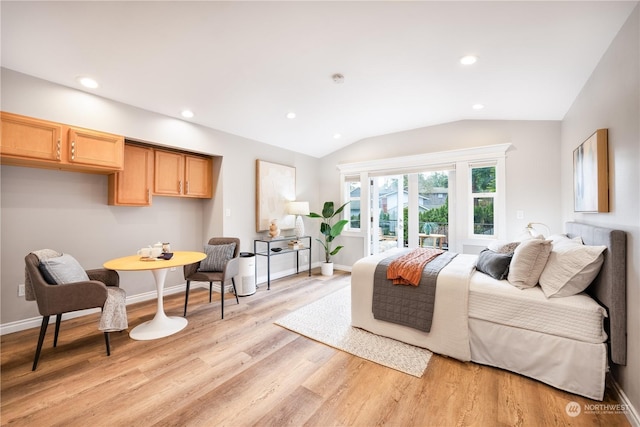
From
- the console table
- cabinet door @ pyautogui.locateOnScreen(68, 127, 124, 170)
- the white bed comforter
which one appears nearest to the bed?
the white bed comforter

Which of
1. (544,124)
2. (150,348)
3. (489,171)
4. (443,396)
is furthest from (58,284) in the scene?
(544,124)

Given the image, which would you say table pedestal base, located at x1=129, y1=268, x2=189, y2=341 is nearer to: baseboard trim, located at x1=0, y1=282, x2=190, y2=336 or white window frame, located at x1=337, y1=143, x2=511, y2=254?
baseboard trim, located at x1=0, y1=282, x2=190, y2=336

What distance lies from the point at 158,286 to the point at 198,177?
5.96ft

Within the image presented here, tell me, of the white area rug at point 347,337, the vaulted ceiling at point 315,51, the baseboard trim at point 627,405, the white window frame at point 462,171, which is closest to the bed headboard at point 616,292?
the baseboard trim at point 627,405

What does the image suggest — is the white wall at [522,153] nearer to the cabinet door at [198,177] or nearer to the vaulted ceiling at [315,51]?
the vaulted ceiling at [315,51]

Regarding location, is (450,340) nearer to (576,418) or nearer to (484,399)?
(484,399)

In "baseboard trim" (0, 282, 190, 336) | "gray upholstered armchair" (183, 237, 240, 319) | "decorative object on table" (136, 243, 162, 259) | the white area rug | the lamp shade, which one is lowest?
the white area rug

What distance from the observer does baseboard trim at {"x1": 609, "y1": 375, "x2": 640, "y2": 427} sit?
4.84 feet

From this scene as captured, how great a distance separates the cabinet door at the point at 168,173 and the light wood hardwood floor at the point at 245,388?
185 centimetres

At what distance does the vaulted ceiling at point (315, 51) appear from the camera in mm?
1785

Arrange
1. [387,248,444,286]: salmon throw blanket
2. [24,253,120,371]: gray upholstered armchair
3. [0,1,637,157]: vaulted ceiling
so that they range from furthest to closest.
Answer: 1. [387,248,444,286]: salmon throw blanket
2. [24,253,120,371]: gray upholstered armchair
3. [0,1,637,157]: vaulted ceiling

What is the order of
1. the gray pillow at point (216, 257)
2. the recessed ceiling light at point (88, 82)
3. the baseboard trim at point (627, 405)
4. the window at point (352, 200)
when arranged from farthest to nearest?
1. the window at point (352, 200)
2. the gray pillow at point (216, 257)
3. the recessed ceiling light at point (88, 82)
4. the baseboard trim at point (627, 405)

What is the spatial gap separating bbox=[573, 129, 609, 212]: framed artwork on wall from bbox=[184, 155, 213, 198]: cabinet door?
4.35 m

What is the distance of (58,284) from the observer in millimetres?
2133
